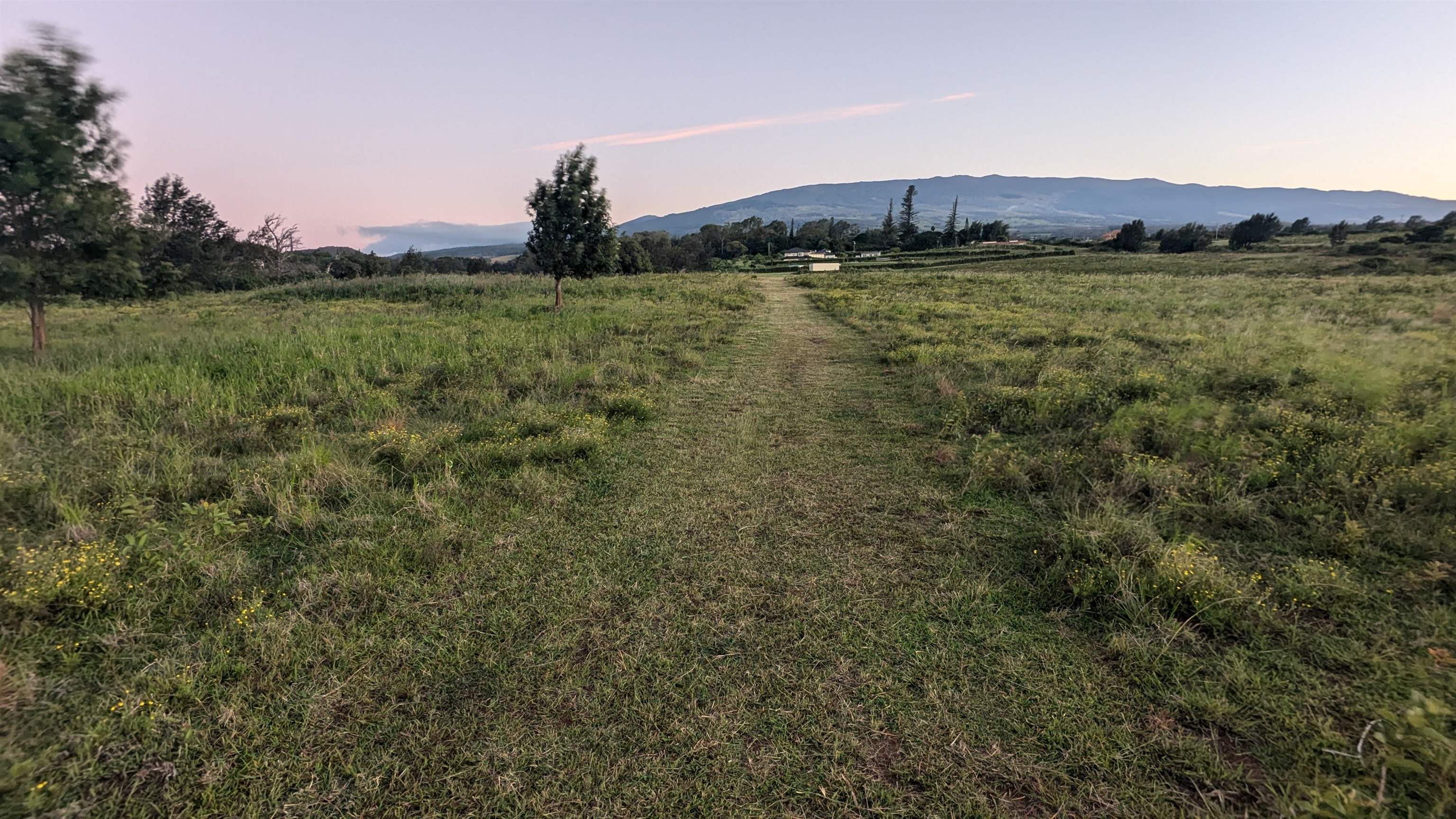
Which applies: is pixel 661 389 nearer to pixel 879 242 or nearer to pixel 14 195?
pixel 14 195

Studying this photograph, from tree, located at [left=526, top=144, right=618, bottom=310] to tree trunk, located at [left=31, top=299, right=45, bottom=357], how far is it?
11313mm

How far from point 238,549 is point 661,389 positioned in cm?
586

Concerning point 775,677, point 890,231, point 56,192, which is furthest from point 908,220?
point 775,677

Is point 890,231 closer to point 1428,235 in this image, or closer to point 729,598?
Result: point 1428,235

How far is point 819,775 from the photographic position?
241cm

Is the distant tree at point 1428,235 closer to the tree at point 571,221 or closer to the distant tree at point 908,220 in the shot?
the distant tree at point 908,220

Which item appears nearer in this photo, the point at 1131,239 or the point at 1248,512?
the point at 1248,512

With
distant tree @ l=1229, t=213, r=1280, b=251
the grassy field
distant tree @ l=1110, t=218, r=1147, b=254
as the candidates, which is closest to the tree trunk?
the grassy field

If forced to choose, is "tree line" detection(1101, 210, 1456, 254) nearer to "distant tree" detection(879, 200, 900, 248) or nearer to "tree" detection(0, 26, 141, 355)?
"distant tree" detection(879, 200, 900, 248)

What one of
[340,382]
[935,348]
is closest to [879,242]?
[935,348]

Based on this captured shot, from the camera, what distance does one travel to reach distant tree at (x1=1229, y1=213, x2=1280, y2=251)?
6706 cm

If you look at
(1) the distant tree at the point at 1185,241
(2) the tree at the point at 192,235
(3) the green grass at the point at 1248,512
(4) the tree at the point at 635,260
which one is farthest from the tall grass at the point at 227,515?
(1) the distant tree at the point at 1185,241

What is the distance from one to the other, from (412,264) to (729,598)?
83202mm

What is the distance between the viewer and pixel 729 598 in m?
3.64
